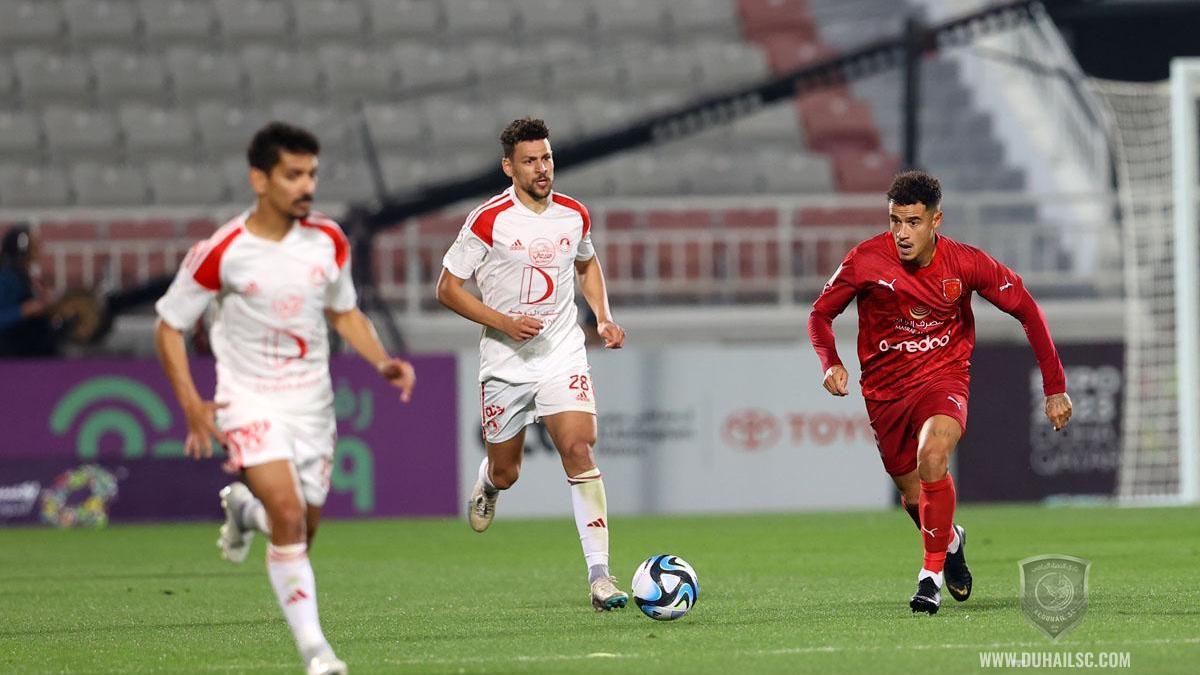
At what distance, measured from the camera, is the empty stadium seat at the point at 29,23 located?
76.4ft

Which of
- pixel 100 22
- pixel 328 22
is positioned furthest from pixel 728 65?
pixel 100 22

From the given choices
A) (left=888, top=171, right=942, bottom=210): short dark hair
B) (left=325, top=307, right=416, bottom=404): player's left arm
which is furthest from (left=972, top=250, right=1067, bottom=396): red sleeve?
(left=325, top=307, right=416, bottom=404): player's left arm

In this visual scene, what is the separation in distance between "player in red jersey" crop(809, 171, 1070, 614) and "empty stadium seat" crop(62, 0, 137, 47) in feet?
53.8

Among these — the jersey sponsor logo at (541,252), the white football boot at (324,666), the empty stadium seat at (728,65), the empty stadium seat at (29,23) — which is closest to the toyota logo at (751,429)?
the empty stadium seat at (728,65)

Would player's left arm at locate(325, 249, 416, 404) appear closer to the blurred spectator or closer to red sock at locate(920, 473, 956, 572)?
red sock at locate(920, 473, 956, 572)

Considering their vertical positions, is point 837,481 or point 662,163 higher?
point 662,163

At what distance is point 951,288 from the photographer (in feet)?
27.5

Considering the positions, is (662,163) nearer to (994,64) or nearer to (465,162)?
(465,162)

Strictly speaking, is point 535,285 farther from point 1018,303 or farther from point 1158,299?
point 1158,299

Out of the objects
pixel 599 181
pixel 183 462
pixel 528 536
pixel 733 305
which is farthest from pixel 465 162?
pixel 528 536

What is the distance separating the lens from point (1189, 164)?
54.5 ft

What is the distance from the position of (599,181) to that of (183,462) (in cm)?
634

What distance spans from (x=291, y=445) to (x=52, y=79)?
1716 centimetres

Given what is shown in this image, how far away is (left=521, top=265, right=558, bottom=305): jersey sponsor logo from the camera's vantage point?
8.93 metres
